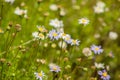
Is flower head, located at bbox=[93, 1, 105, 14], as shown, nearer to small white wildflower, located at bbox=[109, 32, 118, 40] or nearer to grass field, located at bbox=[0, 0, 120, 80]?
grass field, located at bbox=[0, 0, 120, 80]

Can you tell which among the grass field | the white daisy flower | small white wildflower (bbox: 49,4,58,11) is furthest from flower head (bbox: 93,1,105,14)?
Result: small white wildflower (bbox: 49,4,58,11)

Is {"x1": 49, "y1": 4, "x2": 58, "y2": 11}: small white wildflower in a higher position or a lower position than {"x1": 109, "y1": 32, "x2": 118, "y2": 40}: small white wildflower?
higher

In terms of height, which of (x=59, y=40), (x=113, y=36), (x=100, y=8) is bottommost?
(x=59, y=40)

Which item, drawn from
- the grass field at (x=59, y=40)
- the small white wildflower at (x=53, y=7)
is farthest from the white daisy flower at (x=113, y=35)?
the small white wildflower at (x=53, y=7)

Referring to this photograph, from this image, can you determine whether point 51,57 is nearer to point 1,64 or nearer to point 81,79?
point 81,79

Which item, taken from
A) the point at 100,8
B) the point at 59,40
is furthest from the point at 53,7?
the point at 59,40

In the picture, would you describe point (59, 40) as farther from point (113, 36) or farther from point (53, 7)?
point (113, 36)

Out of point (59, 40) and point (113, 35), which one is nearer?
point (59, 40)

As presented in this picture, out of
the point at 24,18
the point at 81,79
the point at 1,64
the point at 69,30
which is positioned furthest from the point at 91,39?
the point at 1,64
